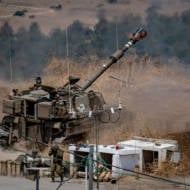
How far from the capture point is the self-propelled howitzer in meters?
21.3

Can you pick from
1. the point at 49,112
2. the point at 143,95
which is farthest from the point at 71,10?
the point at 49,112

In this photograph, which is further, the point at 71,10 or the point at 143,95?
the point at 71,10

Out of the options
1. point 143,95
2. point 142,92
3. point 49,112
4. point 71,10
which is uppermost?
point 71,10

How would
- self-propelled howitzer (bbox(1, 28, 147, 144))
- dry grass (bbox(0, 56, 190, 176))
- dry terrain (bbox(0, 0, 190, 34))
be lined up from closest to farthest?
self-propelled howitzer (bbox(1, 28, 147, 144)), dry grass (bbox(0, 56, 190, 176)), dry terrain (bbox(0, 0, 190, 34))

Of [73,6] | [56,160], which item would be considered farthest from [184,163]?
[73,6]

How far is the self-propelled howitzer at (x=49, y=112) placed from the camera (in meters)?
21.3

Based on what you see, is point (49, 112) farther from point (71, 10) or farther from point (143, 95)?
point (71, 10)

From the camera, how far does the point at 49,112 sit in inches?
835

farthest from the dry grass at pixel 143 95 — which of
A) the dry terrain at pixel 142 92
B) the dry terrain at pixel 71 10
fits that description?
the dry terrain at pixel 71 10

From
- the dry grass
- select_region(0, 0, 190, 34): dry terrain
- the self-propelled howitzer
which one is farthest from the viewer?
select_region(0, 0, 190, 34): dry terrain

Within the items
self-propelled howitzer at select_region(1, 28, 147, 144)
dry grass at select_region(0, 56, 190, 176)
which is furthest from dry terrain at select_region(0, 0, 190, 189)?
self-propelled howitzer at select_region(1, 28, 147, 144)

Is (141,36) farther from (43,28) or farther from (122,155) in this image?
(43,28)

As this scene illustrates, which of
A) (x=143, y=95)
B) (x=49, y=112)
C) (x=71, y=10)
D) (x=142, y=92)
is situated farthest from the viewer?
(x=71, y=10)

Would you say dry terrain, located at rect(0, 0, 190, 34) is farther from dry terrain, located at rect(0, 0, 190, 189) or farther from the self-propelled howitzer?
the self-propelled howitzer
